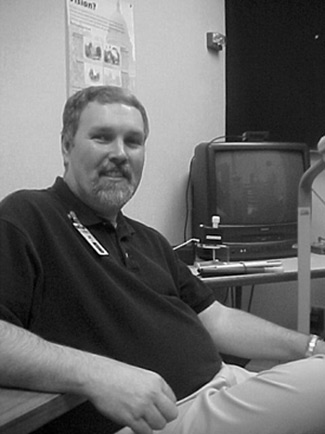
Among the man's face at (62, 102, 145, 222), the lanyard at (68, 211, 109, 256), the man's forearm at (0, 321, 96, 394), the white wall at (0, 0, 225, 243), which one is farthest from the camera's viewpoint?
the white wall at (0, 0, 225, 243)

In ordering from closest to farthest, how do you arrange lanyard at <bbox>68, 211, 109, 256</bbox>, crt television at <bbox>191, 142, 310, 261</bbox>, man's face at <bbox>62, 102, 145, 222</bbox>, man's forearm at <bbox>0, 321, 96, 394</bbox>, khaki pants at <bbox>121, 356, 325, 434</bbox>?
man's forearm at <bbox>0, 321, 96, 394</bbox> → khaki pants at <bbox>121, 356, 325, 434</bbox> → lanyard at <bbox>68, 211, 109, 256</bbox> → man's face at <bbox>62, 102, 145, 222</bbox> → crt television at <bbox>191, 142, 310, 261</bbox>

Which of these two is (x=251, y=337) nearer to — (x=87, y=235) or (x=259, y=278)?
(x=259, y=278)

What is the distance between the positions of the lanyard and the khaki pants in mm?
429

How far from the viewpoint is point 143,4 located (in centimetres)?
253

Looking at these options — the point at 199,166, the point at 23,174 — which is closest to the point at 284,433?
the point at 23,174

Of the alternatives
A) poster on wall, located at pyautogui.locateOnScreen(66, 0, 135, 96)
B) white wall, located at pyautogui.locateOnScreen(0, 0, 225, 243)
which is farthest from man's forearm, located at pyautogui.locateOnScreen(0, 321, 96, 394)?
poster on wall, located at pyautogui.locateOnScreen(66, 0, 135, 96)

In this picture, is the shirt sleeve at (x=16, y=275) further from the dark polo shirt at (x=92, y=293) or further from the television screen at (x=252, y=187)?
the television screen at (x=252, y=187)

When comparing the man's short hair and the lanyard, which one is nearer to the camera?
the lanyard

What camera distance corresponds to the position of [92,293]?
128 centimetres

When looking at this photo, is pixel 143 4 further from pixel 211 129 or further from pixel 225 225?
pixel 225 225

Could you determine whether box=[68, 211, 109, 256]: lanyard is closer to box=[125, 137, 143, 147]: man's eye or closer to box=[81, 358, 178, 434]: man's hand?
box=[125, 137, 143, 147]: man's eye

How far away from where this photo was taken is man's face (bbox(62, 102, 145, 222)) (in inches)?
58.8

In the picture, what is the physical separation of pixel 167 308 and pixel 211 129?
1.69 metres

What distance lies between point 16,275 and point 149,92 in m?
1.59
